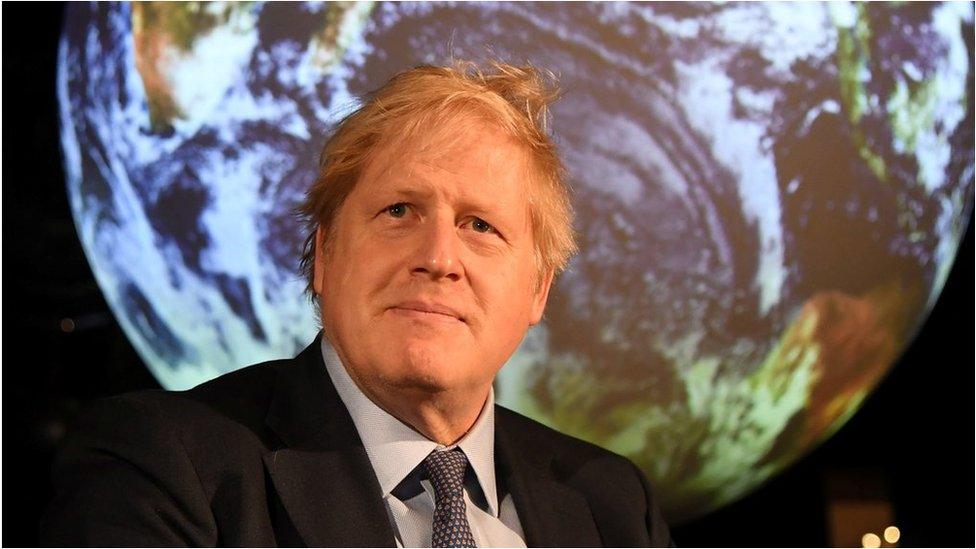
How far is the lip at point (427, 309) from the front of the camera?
5.81 feet

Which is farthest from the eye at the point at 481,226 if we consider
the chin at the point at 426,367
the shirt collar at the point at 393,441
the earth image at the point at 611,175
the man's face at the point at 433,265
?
the earth image at the point at 611,175

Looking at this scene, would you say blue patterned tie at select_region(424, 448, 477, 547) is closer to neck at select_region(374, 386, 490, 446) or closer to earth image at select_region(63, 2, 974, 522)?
neck at select_region(374, 386, 490, 446)

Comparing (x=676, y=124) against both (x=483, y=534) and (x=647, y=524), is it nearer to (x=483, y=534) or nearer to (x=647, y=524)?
(x=647, y=524)

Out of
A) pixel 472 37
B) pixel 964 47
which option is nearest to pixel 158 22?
pixel 472 37

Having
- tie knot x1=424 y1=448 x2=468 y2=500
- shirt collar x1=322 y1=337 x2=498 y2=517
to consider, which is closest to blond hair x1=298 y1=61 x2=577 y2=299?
shirt collar x1=322 y1=337 x2=498 y2=517

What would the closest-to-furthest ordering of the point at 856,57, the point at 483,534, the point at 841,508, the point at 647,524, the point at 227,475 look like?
the point at 227,475 < the point at 483,534 < the point at 647,524 < the point at 856,57 < the point at 841,508

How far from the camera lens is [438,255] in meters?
1.79

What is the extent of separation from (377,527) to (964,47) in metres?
2.84

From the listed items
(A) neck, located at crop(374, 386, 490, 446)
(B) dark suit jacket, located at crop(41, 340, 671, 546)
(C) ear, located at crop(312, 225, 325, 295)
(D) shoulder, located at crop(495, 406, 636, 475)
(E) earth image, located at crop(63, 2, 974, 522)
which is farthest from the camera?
(E) earth image, located at crop(63, 2, 974, 522)

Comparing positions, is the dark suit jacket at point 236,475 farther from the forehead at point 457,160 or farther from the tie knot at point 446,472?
the forehead at point 457,160

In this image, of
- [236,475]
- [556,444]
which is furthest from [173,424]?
[556,444]

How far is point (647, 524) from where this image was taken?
2156 millimetres

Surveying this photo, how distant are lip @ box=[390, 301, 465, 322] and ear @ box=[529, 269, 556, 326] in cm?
29

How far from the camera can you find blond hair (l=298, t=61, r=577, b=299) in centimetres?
195
